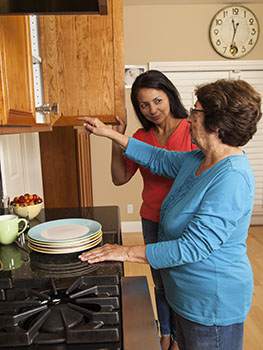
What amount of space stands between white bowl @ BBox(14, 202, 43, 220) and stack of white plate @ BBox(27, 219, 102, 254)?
24 cm

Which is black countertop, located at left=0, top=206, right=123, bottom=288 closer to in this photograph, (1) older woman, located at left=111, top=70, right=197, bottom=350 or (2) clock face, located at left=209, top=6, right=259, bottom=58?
(1) older woman, located at left=111, top=70, right=197, bottom=350

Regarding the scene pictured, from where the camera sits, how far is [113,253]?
3.61ft

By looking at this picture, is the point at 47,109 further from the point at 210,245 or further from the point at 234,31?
the point at 234,31

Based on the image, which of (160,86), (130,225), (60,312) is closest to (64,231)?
(60,312)

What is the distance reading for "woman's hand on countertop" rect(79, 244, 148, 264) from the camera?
109 centimetres

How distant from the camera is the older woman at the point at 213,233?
3.41ft

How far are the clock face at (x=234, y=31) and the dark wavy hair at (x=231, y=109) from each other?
3.12 metres

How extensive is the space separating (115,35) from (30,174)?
1249mm

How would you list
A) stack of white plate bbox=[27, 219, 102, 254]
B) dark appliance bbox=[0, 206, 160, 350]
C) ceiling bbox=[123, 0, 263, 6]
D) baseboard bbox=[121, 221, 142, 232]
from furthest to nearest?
1. baseboard bbox=[121, 221, 142, 232]
2. ceiling bbox=[123, 0, 263, 6]
3. stack of white plate bbox=[27, 219, 102, 254]
4. dark appliance bbox=[0, 206, 160, 350]

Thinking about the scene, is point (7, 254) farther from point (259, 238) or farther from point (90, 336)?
point (259, 238)

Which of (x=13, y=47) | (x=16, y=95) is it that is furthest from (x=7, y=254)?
(x=13, y=47)

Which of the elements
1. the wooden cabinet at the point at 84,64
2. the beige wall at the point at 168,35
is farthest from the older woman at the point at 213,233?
the beige wall at the point at 168,35

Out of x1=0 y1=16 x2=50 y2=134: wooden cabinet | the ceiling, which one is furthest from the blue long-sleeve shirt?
the ceiling

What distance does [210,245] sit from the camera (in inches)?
41.2
